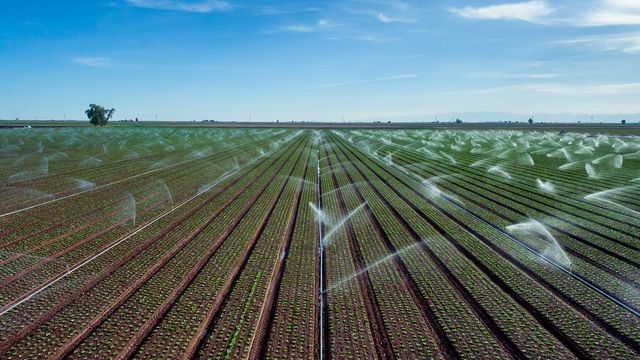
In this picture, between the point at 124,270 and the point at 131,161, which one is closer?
the point at 124,270

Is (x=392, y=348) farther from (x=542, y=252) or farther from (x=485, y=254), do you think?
(x=542, y=252)

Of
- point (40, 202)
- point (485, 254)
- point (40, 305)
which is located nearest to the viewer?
point (40, 305)

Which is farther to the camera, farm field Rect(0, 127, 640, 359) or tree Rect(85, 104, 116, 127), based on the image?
Result: tree Rect(85, 104, 116, 127)

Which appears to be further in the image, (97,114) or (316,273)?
(97,114)

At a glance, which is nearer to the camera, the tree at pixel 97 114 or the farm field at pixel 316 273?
the farm field at pixel 316 273

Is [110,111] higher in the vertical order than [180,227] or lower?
higher

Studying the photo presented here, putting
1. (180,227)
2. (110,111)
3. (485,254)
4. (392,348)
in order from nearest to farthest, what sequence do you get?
(392,348) → (485,254) → (180,227) → (110,111)

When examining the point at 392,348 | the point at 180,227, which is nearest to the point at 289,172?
the point at 180,227
